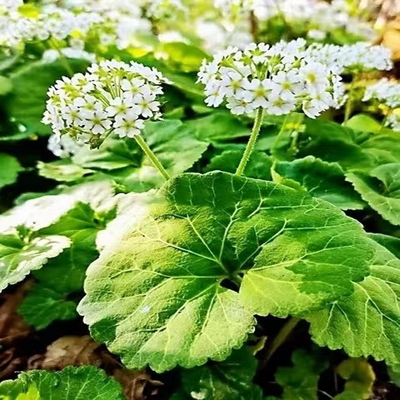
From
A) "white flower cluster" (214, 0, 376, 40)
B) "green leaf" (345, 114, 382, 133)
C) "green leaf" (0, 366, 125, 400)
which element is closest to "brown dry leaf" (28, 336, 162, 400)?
"green leaf" (0, 366, 125, 400)

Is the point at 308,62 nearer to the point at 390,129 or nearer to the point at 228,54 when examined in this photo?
the point at 228,54

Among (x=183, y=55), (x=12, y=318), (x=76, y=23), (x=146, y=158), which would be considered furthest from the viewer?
(x=183, y=55)

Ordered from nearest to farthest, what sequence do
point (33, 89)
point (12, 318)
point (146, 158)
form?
point (12, 318), point (146, 158), point (33, 89)

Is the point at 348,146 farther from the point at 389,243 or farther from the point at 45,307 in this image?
the point at 45,307

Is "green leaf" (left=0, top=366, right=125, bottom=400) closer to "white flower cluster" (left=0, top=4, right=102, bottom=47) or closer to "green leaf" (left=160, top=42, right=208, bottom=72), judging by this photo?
"white flower cluster" (left=0, top=4, right=102, bottom=47)

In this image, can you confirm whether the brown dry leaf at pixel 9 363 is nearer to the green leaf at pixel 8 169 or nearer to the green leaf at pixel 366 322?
the green leaf at pixel 8 169

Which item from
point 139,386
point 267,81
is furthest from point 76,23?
point 139,386

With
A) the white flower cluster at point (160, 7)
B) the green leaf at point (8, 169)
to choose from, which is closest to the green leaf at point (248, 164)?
the green leaf at point (8, 169)
